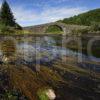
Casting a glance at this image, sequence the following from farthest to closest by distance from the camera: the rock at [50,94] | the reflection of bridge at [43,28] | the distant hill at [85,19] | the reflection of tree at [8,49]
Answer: the distant hill at [85,19], the reflection of bridge at [43,28], the reflection of tree at [8,49], the rock at [50,94]

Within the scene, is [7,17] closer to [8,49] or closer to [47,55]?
[8,49]

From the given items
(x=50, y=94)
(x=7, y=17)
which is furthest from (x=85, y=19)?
(x=50, y=94)

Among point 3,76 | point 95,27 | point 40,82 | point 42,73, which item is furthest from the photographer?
point 95,27

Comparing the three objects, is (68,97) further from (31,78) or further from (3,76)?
(3,76)

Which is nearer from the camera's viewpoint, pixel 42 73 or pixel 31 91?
pixel 31 91

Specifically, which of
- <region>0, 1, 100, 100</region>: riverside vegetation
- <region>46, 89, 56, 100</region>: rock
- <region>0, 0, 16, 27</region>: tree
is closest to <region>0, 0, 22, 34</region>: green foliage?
<region>0, 0, 16, 27</region>: tree

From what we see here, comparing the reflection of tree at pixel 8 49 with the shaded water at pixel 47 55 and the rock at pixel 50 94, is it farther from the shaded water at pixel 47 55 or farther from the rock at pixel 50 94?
the rock at pixel 50 94

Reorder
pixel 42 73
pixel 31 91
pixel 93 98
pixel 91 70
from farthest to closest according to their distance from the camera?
pixel 91 70 → pixel 42 73 → pixel 31 91 → pixel 93 98

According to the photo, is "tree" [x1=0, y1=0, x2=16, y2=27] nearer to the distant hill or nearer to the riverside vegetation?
the distant hill

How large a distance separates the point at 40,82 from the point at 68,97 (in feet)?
5.61

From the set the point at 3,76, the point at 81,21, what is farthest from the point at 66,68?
the point at 81,21

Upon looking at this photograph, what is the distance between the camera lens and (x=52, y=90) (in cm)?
801

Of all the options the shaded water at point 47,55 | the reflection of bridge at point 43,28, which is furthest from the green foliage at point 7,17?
the shaded water at point 47,55

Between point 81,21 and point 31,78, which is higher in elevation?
point 81,21
